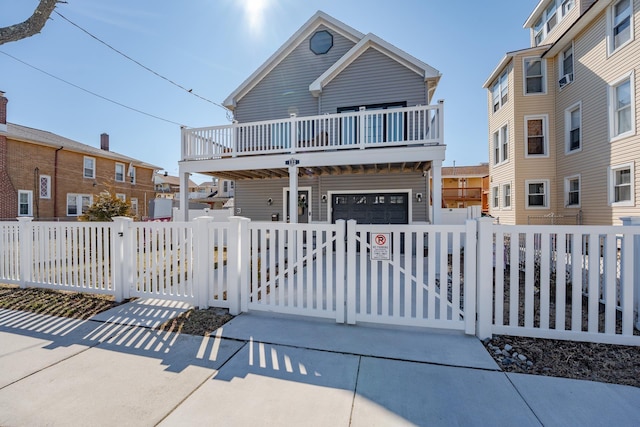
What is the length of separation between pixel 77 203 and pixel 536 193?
26260mm

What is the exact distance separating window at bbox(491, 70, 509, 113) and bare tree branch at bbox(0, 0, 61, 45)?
15.4 m

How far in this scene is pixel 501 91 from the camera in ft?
44.8

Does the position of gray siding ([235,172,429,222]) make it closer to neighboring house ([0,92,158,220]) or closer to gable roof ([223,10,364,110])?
gable roof ([223,10,364,110])

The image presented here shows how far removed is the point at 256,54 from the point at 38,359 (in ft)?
38.4

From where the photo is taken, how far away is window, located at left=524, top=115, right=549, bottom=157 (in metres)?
12.1

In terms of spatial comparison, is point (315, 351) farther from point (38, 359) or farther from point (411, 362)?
point (38, 359)

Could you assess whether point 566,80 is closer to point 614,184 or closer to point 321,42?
point 614,184

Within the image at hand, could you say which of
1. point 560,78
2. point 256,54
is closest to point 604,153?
point 560,78

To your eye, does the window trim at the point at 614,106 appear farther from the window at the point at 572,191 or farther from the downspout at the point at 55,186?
the downspout at the point at 55,186

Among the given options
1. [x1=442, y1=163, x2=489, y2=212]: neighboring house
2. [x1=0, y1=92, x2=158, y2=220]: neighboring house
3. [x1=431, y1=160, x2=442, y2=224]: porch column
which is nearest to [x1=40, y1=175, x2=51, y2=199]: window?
[x1=0, y1=92, x2=158, y2=220]: neighboring house

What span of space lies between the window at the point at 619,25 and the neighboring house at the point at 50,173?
19201 millimetres

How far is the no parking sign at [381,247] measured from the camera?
340cm

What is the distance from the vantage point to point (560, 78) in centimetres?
1152

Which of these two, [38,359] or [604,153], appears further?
[604,153]
